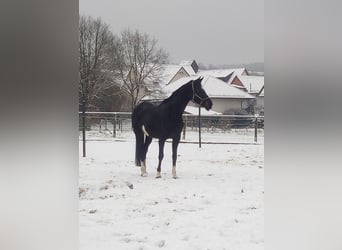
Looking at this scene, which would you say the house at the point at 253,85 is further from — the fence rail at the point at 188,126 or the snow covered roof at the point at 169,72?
the snow covered roof at the point at 169,72

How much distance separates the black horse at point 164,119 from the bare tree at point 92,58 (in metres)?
0.19

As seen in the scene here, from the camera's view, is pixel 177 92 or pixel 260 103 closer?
pixel 260 103

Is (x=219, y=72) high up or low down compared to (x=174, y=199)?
A: up

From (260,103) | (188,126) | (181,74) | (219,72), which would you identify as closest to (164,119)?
(188,126)

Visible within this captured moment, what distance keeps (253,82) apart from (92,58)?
67 centimetres

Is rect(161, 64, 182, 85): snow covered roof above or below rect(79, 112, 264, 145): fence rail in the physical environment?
above

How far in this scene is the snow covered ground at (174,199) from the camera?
1.61m

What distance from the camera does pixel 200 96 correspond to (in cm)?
171

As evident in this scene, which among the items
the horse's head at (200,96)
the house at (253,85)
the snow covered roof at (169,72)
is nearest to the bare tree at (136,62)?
the snow covered roof at (169,72)

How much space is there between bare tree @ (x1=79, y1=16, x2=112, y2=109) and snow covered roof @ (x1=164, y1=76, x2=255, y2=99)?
0.28 m

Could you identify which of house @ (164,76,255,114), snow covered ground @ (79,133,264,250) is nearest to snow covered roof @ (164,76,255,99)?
A: house @ (164,76,255,114)

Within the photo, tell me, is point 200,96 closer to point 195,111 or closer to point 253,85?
point 195,111

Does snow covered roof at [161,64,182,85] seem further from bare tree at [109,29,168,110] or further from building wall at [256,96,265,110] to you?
building wall at [256,96,265,110]

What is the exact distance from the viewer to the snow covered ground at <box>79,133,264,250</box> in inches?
63.5
